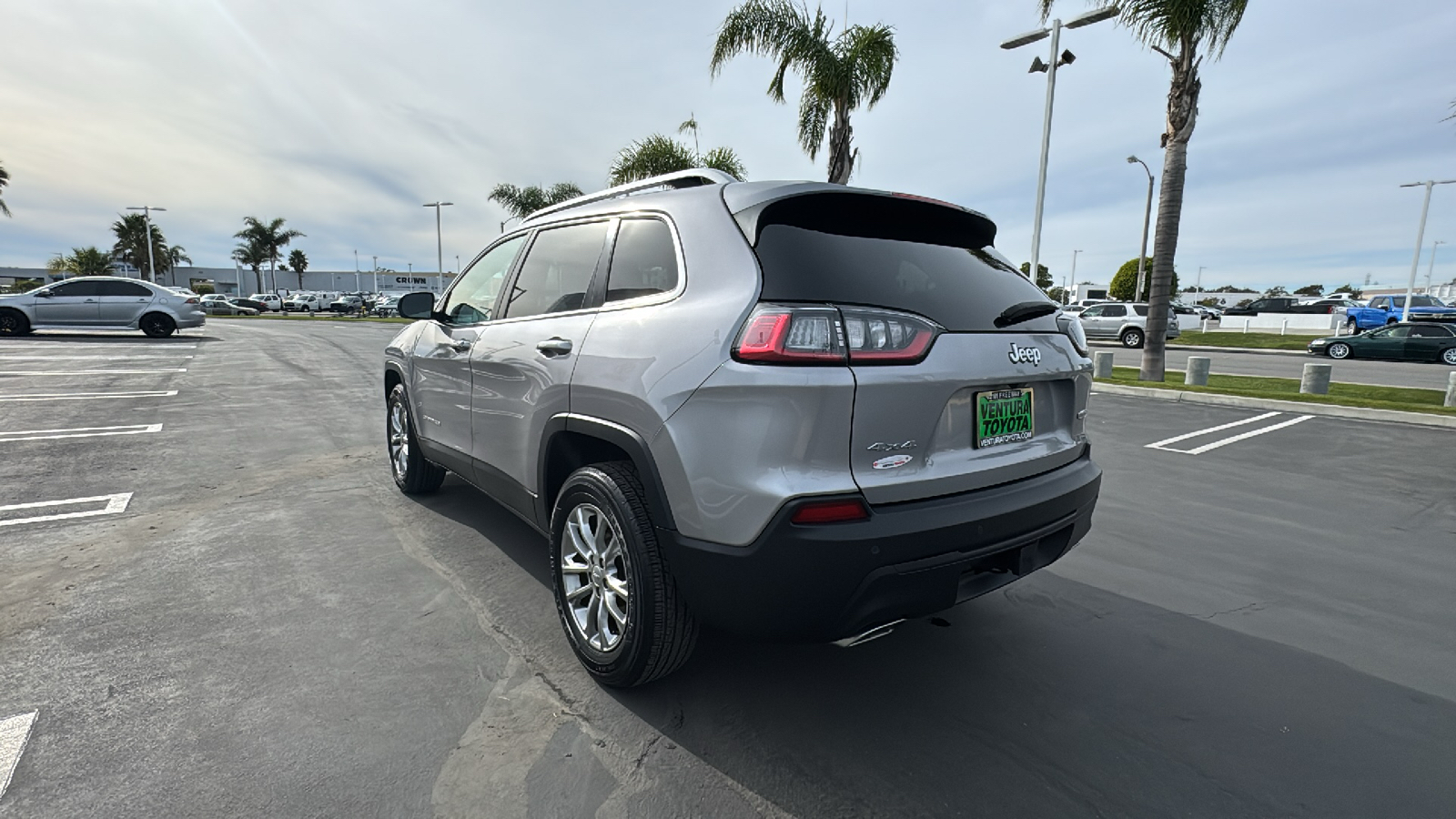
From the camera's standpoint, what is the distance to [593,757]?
2.20 metres

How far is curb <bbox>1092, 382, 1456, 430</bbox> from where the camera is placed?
8432 mm

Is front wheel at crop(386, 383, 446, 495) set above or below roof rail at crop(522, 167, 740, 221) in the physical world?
below

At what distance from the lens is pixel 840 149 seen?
1373cm

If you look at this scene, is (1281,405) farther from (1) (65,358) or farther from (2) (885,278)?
(1) (65,358)

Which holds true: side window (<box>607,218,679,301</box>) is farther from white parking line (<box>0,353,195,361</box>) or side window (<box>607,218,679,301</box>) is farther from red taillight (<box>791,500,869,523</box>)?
white parking line (<box>0,353,195,361</box>)

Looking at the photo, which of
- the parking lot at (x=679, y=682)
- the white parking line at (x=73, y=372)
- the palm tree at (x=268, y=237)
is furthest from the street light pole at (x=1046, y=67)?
the palm tree at (x=268, y=237)

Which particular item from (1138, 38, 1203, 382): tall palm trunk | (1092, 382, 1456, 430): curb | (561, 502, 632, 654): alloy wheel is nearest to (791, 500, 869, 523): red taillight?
(561, 502, 632, 654): alloy wheel

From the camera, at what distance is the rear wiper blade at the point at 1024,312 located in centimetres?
250

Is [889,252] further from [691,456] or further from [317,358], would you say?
[317,358]

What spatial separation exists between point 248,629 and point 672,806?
2.11 meters

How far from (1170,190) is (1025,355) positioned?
12.3 m

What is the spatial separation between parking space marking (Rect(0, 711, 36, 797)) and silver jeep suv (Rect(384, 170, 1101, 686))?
165cm

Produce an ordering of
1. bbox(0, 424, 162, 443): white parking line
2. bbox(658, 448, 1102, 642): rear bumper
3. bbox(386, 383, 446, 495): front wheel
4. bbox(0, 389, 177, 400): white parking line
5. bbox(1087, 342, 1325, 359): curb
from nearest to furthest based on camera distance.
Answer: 1. bbox(658, 448, 1102, 642): rear bumper
2. bbox(386, 383, 446, 495): front wheel
3. bbox(0, 424, 162, 443): white parking line
4. bbox(0, 389, 177, 400): white parking line
5. bbox(1087, 342, 1325, 359): curb

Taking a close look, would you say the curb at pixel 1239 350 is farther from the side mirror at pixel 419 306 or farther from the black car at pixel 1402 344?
the side mirror at pixel 419 306
